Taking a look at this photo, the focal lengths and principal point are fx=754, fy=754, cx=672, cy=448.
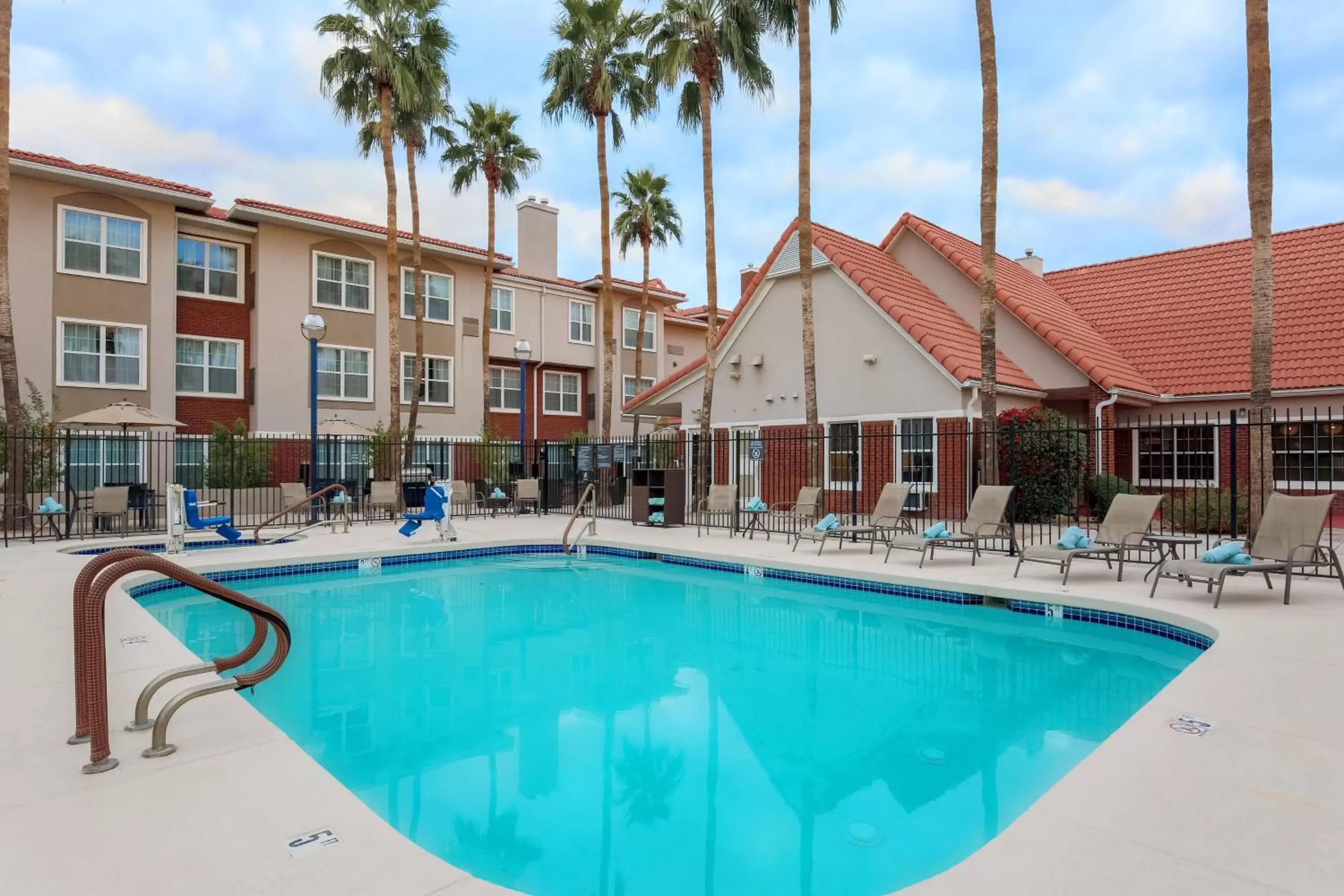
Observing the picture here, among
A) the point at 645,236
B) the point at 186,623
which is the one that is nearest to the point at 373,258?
the point at 645,236

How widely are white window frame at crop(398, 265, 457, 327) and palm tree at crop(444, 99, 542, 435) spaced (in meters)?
1.92

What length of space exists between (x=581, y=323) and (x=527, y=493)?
12522 mm

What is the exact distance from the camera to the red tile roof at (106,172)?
17750 millimetres

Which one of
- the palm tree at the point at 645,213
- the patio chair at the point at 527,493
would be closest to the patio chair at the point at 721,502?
the patio chair at the point at 527,493

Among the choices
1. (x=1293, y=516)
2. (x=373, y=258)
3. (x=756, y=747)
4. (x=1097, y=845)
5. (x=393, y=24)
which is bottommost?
(x=756, y=747)

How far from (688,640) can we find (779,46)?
1489 centimetres

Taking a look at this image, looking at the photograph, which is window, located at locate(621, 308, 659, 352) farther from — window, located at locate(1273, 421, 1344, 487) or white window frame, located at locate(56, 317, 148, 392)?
window, located at locate(1273, 421, 1344, 487)

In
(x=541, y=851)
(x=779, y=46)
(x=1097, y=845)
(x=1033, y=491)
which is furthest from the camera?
(x=779, y=46)

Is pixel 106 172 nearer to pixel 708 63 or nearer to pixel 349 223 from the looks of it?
pixel 349 223

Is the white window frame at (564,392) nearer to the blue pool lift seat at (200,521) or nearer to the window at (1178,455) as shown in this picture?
the blue pool lift seat at (200,521)

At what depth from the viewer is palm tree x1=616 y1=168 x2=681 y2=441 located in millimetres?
27891

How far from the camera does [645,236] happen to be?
92.3ft

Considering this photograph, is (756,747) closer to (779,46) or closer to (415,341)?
(779,46)

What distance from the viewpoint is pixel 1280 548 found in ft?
24.4
